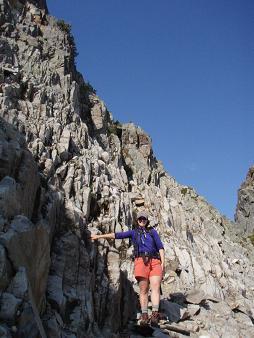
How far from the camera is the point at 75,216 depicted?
46.9ft

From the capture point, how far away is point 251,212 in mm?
85625

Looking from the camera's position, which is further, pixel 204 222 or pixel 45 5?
pixel 45 5

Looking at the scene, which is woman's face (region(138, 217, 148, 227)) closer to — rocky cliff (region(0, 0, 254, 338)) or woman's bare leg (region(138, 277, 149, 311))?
rocky cliff (region(0, 0, 254, 338))

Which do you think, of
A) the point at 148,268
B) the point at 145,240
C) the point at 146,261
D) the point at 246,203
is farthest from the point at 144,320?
the point at 246,203

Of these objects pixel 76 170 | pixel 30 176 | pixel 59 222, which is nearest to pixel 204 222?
pixel 76 170

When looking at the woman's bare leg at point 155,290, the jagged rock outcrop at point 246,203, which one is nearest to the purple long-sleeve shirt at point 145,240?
the woman's bare leg at point 155,290

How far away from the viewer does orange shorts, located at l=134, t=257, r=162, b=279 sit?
45.2 feet

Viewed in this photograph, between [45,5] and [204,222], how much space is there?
27419mm

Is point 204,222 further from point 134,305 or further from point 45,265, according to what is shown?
point 45,265

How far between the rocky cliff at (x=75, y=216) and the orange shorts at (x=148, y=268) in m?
0.84

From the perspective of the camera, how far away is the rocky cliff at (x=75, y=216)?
928cm

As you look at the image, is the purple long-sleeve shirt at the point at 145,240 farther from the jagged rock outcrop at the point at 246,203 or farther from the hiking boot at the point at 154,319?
the jagged rock outcrop at the point at 246,203

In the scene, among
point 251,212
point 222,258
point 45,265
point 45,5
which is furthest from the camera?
point 251,212

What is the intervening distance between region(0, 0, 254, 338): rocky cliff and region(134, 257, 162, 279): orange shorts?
84 cm
